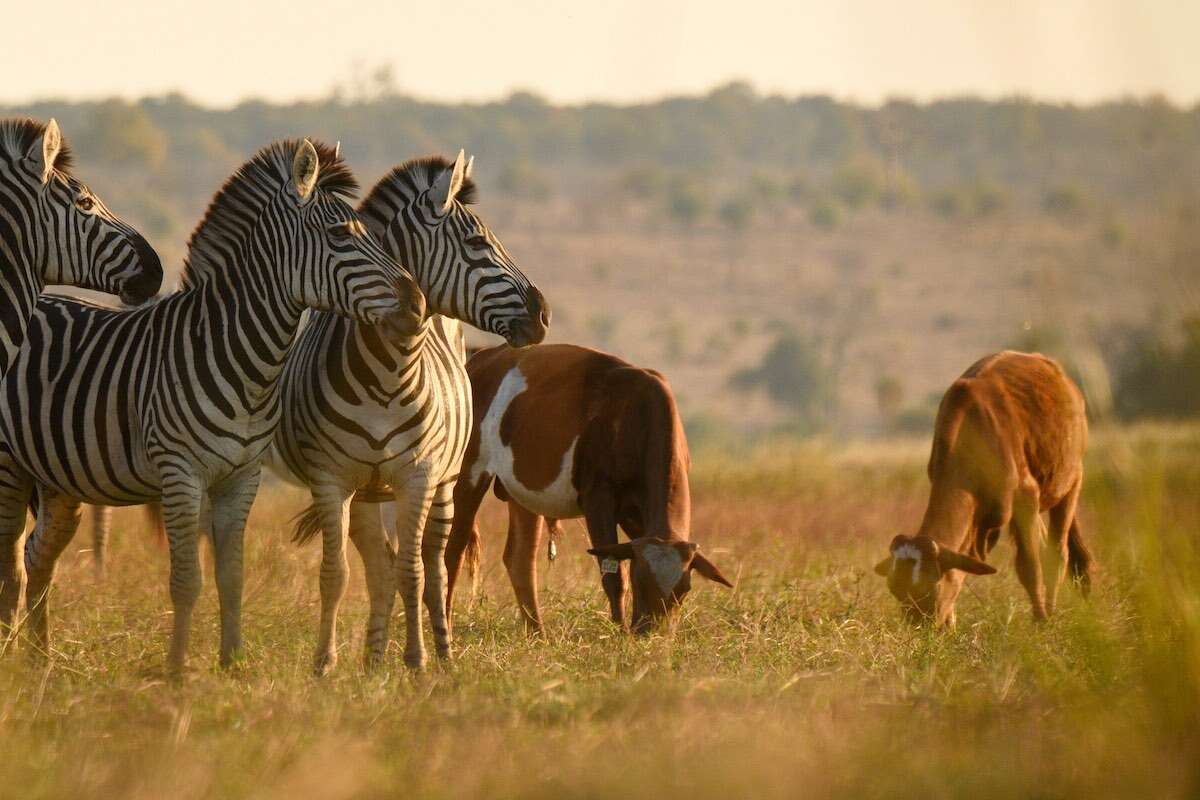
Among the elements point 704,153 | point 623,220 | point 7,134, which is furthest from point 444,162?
point 704,153

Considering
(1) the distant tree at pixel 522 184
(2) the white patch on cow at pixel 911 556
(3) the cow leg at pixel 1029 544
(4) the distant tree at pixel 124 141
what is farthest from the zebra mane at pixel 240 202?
(4) the distant tree at pixel 124 141

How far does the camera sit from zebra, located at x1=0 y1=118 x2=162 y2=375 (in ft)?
20.7

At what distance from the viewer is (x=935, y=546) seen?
791cm

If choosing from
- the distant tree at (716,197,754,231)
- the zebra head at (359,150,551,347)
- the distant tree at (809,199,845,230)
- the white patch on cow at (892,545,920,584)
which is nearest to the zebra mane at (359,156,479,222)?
the zebra head at (359,150,551,347)

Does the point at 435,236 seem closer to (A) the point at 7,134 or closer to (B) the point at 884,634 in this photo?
(A) the point at 7,134

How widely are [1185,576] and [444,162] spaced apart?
4.11 meters

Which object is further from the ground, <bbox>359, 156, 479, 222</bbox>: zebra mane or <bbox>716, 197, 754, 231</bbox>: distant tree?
<bbox>716, 197, 754, 231</bbox>: distant tree

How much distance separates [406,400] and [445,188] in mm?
1052

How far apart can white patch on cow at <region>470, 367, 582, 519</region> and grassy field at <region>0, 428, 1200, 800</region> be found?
38.8 inches

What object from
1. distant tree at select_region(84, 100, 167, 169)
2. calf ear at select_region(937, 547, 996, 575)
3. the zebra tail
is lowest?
calf ear at select_region(937, 547, 996, 575)

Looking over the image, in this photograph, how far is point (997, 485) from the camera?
28.4 ft

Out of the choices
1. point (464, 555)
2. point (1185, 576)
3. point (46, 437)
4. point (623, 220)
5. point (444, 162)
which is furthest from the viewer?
point (623, 220)

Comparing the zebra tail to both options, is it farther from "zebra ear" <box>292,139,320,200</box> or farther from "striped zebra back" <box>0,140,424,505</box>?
"zebra ear" <box>292,139,320,200</box>

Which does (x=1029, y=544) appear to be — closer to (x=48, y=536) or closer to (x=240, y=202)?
(x=240, y=202)
